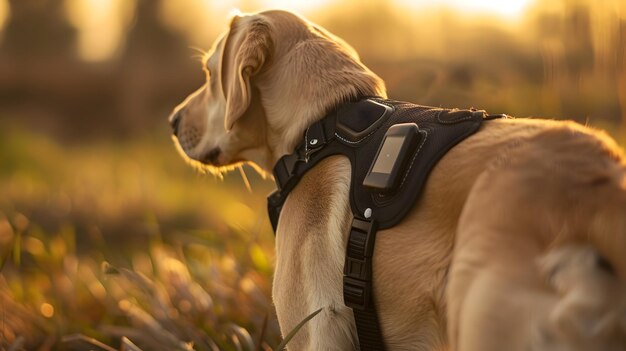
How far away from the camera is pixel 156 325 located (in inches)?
159

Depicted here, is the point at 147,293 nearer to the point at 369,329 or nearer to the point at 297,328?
the point at 297,328

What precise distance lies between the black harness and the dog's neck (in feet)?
0.48

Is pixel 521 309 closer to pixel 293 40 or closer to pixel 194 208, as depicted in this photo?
pixel 293 40

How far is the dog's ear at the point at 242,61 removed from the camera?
10.3 feet

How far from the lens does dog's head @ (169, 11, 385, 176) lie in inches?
123

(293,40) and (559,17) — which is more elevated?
(293,40)

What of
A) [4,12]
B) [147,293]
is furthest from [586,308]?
[4,12]

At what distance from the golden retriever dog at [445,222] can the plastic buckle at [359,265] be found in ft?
0.10

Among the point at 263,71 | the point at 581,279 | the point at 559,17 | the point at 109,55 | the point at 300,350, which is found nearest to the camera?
the point at 581,279

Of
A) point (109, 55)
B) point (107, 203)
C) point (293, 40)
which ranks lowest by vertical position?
point (109, 55)

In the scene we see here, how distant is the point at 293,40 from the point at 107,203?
25.1ft

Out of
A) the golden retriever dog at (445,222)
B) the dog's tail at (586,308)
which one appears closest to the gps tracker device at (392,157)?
the golden retriever dog at (445,222)

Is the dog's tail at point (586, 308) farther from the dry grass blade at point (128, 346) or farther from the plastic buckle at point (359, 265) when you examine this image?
the dry grass blade at point (128, 346)

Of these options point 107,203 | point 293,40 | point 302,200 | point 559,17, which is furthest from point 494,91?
point 107,203
